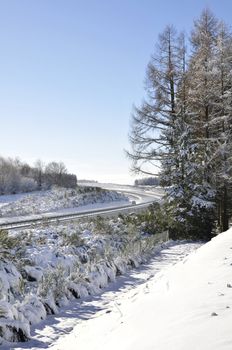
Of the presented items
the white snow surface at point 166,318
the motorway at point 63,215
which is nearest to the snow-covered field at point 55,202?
the motorway at point 63,215

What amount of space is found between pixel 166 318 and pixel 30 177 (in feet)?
256

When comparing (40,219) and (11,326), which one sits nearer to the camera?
(11,326)

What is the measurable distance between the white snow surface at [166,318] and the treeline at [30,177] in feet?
190

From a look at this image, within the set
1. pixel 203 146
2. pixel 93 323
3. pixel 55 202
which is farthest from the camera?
pixel 55 202

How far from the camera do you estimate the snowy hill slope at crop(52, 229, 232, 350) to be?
4.67 meters

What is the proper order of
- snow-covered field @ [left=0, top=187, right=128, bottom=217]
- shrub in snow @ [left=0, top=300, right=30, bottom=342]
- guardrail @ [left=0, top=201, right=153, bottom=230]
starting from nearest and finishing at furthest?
1. shrub in snow @ [left=0, top=300, right=30, bottom=342]
2. guardrail @ [left=0, top=201, right=153, bottom=230]
3. snow-covered field @ [left=0, top=187, right=128, bottom=217]

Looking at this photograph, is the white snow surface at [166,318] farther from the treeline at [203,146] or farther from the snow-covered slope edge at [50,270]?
the treeline at [203,146]

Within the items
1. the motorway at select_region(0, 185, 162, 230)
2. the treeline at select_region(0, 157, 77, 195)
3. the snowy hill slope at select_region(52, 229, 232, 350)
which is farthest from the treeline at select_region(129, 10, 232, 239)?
the treeline at select_region(0, 157, 77, 195)

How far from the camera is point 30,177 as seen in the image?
82.1 metres

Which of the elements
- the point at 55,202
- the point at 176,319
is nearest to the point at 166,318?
the point at 176,319

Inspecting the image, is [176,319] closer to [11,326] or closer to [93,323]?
[93,323]

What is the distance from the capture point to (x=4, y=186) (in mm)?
65750

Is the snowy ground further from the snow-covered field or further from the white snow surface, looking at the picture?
the snow-covered field

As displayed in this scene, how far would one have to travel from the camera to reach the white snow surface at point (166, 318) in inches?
188
